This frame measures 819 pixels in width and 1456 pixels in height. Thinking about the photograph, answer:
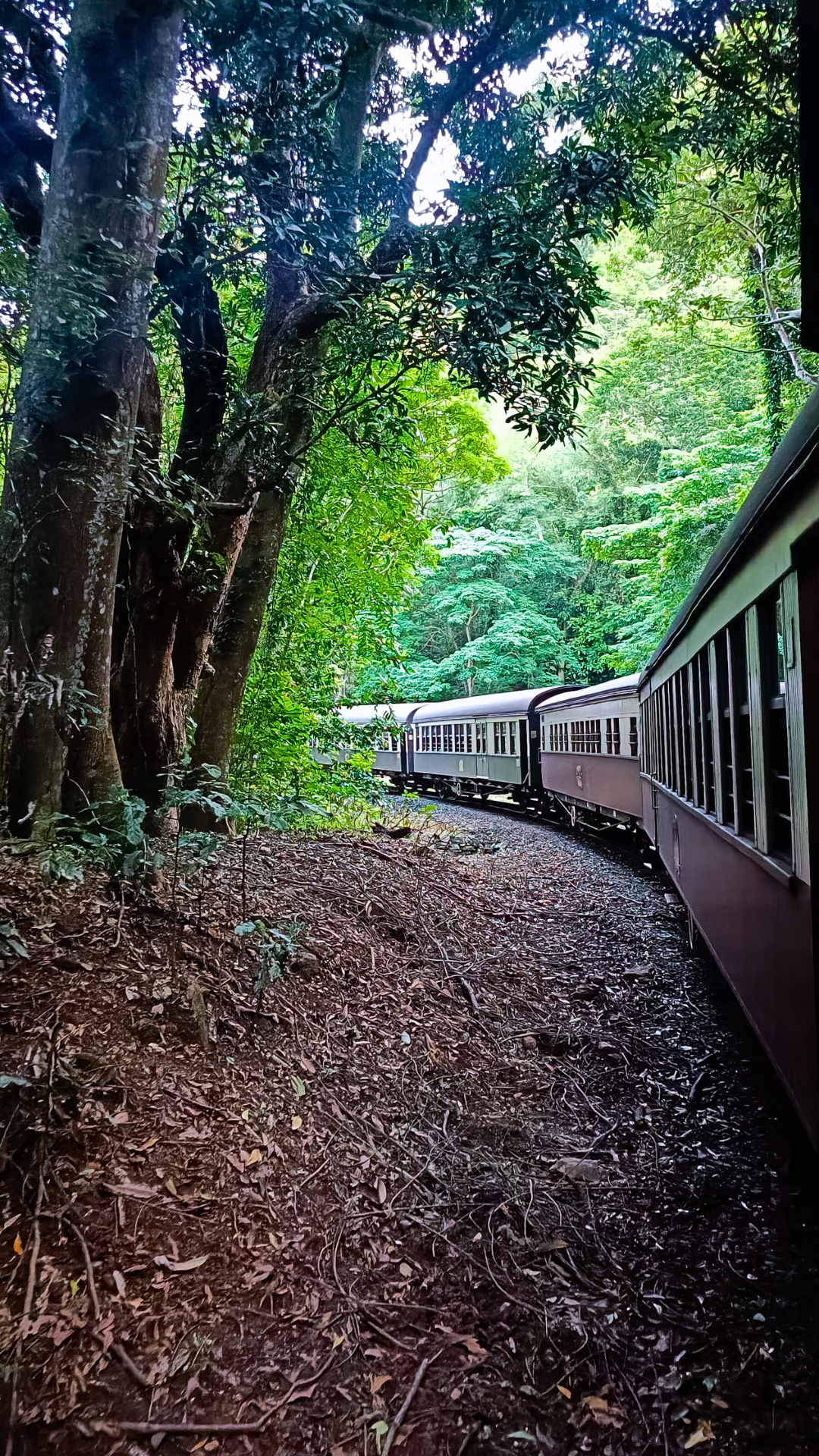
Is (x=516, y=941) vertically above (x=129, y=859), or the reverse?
(x=129, y=859)

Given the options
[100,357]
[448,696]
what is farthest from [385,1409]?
[448,696]

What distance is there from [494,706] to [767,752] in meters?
16.0

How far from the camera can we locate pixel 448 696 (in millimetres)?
34594

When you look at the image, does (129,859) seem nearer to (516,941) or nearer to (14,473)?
(14,473)

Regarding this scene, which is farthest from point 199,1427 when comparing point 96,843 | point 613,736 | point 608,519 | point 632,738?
point 608,519

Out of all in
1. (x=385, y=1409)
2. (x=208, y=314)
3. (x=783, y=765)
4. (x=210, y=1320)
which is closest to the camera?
(x=385, y=1409)

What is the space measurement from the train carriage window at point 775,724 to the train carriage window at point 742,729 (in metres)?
0.38

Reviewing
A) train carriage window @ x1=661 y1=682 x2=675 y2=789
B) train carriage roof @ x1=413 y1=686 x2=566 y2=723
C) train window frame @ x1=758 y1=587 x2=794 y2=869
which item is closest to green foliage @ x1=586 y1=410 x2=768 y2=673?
train carriage roof @ x1=413 y1=686 x2=566 y2=723

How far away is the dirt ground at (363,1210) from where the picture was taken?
85.7 inches

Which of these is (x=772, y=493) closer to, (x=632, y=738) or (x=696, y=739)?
(x=696, y=739)

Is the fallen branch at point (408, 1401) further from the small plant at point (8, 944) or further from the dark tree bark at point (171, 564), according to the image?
the dark tree bark at point (171, 564)

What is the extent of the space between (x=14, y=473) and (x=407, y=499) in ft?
22.3

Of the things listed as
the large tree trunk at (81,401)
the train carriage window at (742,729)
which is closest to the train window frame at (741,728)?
the train carriage window at (742,729)

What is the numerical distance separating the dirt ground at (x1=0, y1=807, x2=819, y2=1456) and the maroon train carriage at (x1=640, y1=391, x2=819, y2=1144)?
2.23ft
